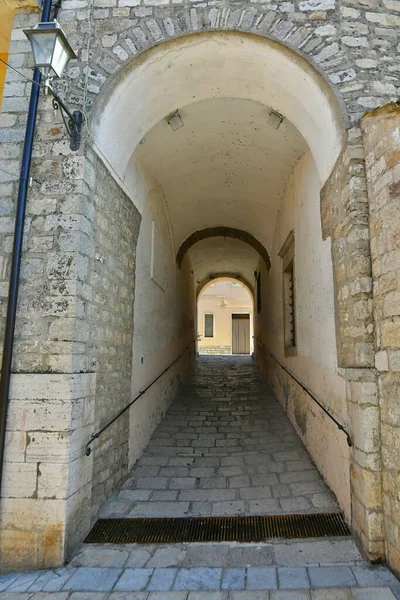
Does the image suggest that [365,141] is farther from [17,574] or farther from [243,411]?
[243,411]

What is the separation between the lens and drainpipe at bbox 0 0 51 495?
8.98 feet

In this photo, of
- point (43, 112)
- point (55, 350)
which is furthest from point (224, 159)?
point (55, 350)

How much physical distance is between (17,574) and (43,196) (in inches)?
108

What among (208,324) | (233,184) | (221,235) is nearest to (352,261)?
(233,184)

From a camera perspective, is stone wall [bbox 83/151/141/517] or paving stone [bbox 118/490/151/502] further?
paving stone [bbox 118/490/151/502]

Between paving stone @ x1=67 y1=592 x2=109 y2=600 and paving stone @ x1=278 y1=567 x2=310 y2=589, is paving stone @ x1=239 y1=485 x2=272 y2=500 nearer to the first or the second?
paving stone @ x1=278 y1=567 x2=310 y2=589

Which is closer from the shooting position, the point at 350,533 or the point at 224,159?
the point at 350,533

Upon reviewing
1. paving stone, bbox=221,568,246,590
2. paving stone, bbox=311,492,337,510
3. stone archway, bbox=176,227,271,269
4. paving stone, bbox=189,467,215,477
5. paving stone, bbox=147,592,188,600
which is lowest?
paving stone, bbox=147,592,188,600

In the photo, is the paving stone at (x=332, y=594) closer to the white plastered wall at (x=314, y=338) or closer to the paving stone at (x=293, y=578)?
the paving stone at (x=293, y=578)

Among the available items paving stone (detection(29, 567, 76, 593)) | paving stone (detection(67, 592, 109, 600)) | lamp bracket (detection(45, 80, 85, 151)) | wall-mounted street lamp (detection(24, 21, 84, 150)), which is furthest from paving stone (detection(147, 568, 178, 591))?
wall-mounted street lamp (detection(24, 21, 84, 150))

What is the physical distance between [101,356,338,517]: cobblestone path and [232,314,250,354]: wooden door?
44.1 feet

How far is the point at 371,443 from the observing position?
8.82ft

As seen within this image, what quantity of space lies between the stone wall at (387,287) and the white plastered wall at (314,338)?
47cm

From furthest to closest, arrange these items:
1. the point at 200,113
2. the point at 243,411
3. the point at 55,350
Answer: the point at 243,411 < the point at 200,113 < the point at 55,350
